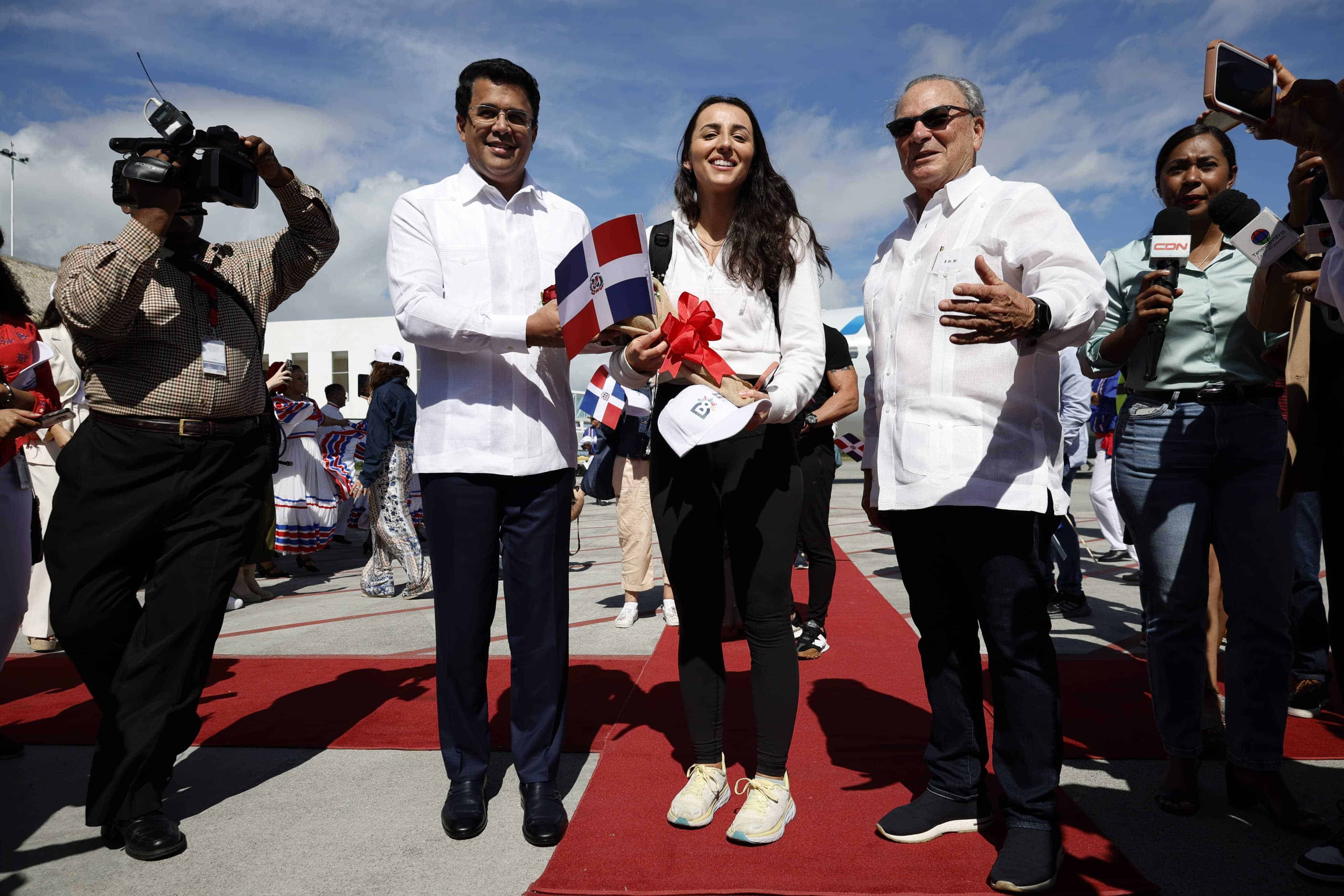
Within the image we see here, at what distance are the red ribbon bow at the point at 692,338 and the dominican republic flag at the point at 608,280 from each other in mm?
83

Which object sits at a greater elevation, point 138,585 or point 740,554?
point 740,554

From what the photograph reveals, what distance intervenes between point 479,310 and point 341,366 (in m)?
37.3

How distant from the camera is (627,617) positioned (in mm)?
6188

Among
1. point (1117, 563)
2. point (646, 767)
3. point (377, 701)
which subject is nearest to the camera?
point (646, 767)

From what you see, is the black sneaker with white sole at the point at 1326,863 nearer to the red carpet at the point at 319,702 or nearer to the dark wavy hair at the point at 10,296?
the red carpet at the point at 319,702

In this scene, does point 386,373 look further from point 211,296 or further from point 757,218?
point 757,218

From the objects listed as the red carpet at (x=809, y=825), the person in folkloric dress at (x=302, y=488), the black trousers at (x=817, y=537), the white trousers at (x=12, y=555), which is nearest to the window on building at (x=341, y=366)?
A: the person in folkloric dress at (x=302, y=488)

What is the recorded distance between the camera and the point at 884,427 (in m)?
2.71

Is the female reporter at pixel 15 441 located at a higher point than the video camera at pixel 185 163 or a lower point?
lower

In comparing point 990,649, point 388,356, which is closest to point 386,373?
point 388,356

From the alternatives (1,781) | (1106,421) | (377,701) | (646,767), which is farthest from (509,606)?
(1106,421)

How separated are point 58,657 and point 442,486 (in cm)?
411

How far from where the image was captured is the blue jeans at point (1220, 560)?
109 inches

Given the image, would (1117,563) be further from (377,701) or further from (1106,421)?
(377,701)
